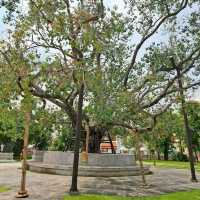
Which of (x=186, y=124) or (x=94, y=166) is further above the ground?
(x=186, y=124)

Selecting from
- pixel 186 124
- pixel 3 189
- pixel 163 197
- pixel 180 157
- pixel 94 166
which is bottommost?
pixel 163 197

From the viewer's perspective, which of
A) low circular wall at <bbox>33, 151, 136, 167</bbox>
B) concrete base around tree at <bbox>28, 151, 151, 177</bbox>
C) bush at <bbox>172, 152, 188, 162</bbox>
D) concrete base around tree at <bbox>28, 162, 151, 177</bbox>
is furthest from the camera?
bush at <bbox>172, 152, 188, 162</bbox>

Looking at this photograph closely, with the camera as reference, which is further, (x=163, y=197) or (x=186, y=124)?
(x=186, y=124)

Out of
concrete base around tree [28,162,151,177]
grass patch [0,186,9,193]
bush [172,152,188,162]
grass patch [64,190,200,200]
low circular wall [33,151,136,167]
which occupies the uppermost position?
bush [172,152,188,162]

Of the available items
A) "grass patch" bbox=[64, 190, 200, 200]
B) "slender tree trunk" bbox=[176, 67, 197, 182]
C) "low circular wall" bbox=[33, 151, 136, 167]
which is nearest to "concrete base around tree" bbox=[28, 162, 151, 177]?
"low circular wall" bbox=[33, 151, 136, 167]

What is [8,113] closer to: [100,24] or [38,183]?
[38,183]

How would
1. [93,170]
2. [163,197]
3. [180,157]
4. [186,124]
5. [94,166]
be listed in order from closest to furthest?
[163,197] < [186,124] < [93,170] < [94,166] < [180,157]

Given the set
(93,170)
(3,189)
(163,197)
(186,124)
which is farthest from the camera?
(93,170)

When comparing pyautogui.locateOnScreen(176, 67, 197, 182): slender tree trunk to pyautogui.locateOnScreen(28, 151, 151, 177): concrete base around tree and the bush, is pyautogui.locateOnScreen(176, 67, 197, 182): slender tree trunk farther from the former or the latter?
the bush

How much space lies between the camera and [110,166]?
21016mm

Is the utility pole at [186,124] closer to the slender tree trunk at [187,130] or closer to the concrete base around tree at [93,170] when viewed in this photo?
the slender tree trunk at [187,130]

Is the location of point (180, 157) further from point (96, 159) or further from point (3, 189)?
point (3, 189)

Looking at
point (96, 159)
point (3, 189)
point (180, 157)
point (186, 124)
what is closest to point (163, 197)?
point (3, 189)

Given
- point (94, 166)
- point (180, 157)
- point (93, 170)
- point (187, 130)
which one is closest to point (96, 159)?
point (94, 166)
